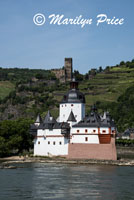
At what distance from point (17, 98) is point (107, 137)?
4095 inches

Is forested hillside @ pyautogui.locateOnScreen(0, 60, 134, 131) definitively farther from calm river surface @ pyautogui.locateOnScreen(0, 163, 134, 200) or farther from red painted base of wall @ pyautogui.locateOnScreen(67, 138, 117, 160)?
calm river surface @ pyautogui.locateOnScreen(0, 163, 134, 200)

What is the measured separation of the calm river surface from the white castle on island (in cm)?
609

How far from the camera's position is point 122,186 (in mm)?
43781

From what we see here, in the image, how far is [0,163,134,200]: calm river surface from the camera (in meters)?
39.0

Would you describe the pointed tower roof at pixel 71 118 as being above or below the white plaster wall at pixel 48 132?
above

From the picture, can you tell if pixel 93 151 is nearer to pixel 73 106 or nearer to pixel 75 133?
pixel 75 133

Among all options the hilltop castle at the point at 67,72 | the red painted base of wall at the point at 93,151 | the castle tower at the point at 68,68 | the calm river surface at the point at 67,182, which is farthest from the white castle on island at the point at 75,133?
the castle tower at the point at 68,68

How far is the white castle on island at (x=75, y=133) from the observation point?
6525 cm

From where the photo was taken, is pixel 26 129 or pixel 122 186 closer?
pixel 122 186

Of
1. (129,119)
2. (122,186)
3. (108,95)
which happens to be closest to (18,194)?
(122,186)

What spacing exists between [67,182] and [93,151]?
20.2 m

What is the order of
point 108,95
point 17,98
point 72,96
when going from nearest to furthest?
point 72,96 < point 108,95 < point 17,98

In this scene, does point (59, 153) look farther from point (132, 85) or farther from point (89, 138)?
point (132, 85)

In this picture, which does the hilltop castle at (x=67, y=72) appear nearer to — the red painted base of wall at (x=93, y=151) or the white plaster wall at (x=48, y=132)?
the white plaster wall at (x=48, y=132)
